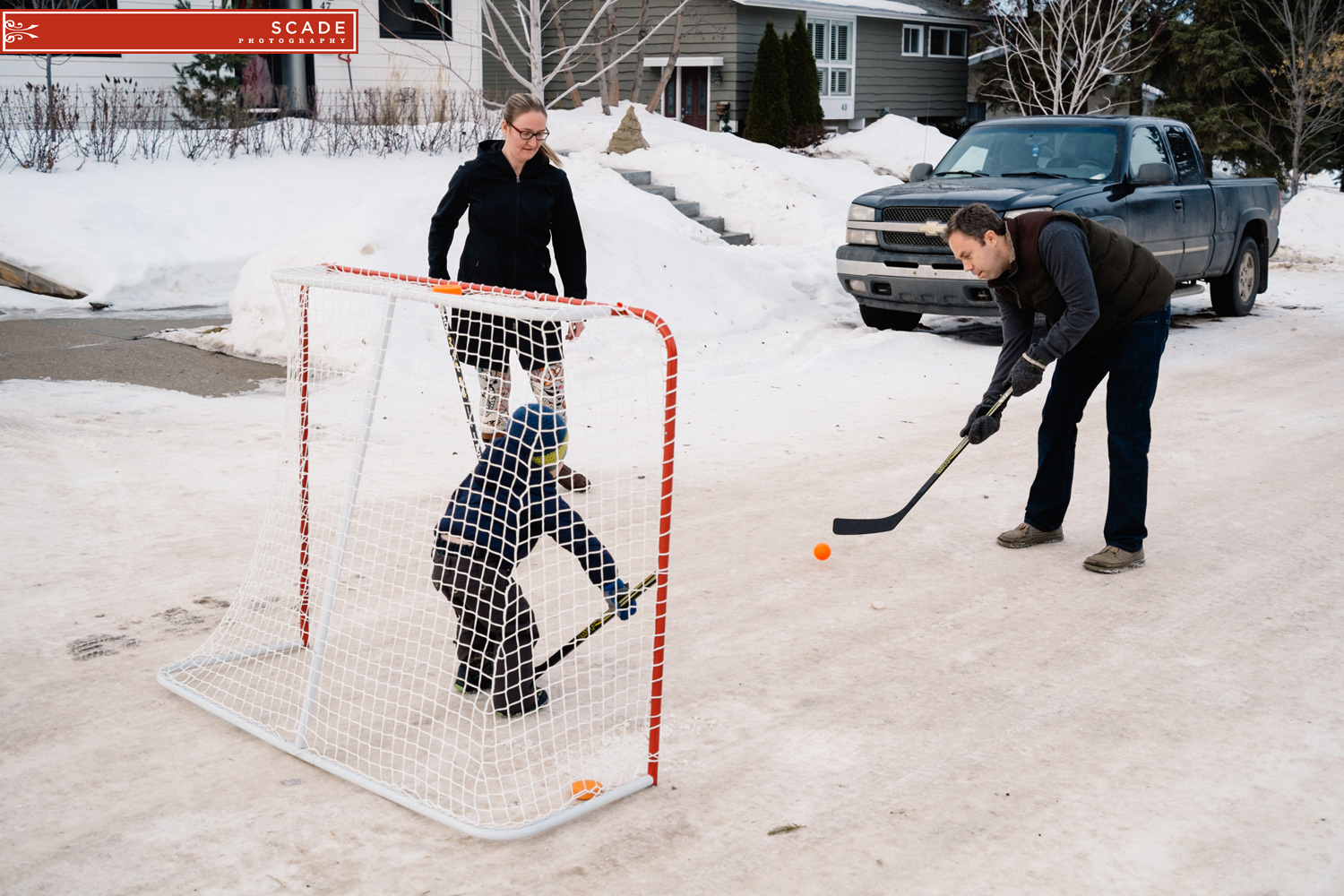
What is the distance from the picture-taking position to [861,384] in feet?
31.8

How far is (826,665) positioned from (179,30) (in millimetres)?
19547

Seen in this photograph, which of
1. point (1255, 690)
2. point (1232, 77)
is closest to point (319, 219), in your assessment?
point (1255, 690)

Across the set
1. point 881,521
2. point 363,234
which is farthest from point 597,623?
point 363,234

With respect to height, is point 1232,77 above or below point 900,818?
above

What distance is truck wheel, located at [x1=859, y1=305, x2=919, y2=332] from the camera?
1180cm

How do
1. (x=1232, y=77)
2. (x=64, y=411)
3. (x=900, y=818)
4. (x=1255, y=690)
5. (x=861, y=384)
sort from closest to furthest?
(x=900, y=818)
(x=1255, y=690)
(x=64, y=411)
(x=861, y=384)
(x=1232, y=77)

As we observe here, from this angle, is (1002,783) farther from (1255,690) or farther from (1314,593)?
(1314,593)

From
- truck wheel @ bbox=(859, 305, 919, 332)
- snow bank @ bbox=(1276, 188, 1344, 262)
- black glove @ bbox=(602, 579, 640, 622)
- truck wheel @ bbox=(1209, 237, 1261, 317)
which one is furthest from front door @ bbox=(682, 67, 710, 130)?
black glove @ bbox=(602, 579, 640, 622)

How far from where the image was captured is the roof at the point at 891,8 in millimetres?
27031

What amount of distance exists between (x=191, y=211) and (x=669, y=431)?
12.5 meters

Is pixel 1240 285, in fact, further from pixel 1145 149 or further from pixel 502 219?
pixel 502 219

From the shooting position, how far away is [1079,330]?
5.17 metres

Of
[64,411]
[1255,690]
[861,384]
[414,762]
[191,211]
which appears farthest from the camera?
[191,211]

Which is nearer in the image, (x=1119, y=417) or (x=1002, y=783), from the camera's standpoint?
(x=1002, y=783)
